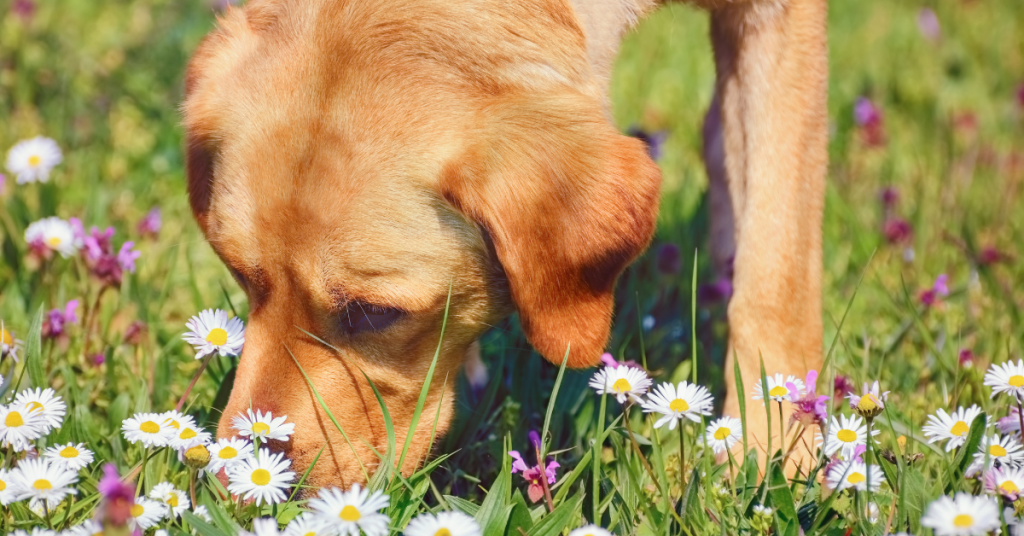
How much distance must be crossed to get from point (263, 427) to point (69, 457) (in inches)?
15.5

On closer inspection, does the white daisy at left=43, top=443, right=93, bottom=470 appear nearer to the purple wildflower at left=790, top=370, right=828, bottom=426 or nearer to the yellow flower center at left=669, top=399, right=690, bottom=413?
the yellow flower center at left=669, top=399, right=690, bottom=413

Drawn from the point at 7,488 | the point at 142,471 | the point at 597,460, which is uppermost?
the point at 597,460

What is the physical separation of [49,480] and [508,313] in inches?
47.6

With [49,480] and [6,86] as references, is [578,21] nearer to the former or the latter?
[49,480]

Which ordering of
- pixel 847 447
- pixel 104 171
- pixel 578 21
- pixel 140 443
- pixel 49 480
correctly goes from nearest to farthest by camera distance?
pixel 49 480
pixel 847 447
pixel 140 443
pixel 578 21
pixel 104 171

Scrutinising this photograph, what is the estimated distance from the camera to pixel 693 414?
214cm

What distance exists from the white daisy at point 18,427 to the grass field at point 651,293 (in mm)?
19

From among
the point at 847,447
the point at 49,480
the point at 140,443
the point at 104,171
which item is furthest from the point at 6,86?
the point at 847,447

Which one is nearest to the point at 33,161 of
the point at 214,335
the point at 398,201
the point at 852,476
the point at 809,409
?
the point at 214,335

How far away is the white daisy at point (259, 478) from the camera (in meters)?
1.94

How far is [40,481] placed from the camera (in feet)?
6.09

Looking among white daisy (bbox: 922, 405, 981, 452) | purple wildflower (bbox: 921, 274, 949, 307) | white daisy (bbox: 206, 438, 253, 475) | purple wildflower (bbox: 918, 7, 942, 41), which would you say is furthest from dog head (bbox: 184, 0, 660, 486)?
purple wildflower (bbox: 918, 7, 942, 41)

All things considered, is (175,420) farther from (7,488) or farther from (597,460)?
(597,460)

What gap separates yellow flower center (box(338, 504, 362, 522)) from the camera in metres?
1.70
